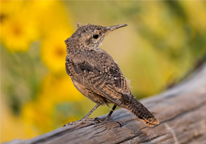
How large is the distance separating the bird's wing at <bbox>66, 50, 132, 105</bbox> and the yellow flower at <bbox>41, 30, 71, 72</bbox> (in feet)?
3.16

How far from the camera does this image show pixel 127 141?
295 cm

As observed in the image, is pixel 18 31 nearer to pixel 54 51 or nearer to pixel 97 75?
pixel 54 51

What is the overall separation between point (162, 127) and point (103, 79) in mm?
782

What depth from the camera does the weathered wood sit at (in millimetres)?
2743

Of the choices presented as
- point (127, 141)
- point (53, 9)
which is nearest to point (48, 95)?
point (53, 9)

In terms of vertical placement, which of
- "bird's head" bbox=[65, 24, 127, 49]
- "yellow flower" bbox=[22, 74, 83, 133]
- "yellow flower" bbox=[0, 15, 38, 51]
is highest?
"yellow flower" bbox=[0, 15, 38, 51]

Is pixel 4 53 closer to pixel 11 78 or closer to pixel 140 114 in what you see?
pixel 11 78

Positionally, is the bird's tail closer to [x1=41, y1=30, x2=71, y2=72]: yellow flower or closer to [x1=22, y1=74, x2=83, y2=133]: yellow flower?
[x1=22, y1=74, x2=83, y2=133]: yellow flower

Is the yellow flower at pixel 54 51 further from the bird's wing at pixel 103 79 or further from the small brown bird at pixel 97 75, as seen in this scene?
the bird's wing at pixel 103 79

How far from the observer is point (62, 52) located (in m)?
4.70

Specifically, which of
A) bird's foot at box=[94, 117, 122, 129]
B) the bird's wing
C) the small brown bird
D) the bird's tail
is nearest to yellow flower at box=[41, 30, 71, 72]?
the small brown bird

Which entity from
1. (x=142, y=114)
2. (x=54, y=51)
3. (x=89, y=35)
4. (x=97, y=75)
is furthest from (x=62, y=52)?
(x=142, y=114)

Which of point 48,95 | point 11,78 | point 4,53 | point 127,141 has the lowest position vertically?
point 127,141

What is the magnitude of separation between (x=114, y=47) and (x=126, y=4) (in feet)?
5.14
